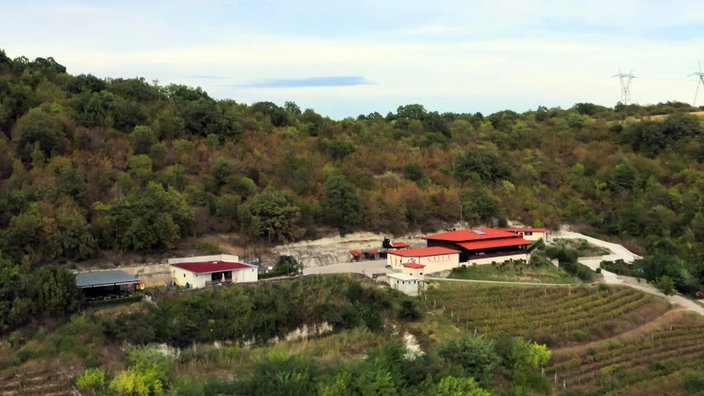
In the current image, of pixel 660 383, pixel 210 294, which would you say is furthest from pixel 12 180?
pixel 660 383

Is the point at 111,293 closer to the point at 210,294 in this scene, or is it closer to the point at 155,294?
the point at 155,294

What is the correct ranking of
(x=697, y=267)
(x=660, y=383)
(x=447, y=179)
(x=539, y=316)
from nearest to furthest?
(x=660, y=383) → (x=539, y=316) → (x=697, y=267) → (x=447, y=179)

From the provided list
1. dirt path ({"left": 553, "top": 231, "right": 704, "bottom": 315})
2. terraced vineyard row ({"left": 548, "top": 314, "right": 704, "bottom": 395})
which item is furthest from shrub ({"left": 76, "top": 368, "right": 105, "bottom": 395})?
dirt path ({"left": 553, "top": 231, "right": 704, "bottom": 315})

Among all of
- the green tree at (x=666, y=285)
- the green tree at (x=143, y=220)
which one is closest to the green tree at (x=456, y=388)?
the green tree at (x=143, y=220)

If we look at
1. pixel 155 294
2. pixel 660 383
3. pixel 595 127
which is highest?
pixel 595 127

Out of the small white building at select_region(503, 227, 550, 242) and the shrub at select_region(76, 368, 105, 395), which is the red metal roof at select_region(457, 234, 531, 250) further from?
the shrub at select_region(76, 368, 105, 395)

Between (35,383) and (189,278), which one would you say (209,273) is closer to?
(189,278)
